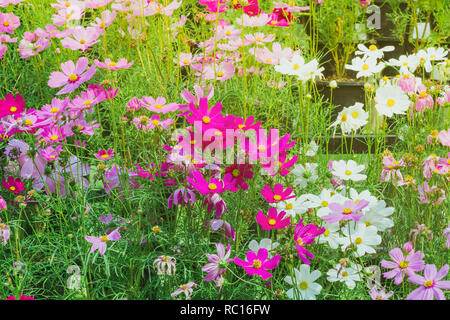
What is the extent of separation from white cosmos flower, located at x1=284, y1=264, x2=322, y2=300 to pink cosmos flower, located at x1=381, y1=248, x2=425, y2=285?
0.12 meters

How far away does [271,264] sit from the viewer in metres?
0.81

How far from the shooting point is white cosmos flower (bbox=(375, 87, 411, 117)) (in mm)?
1046

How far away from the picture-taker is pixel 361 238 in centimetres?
89

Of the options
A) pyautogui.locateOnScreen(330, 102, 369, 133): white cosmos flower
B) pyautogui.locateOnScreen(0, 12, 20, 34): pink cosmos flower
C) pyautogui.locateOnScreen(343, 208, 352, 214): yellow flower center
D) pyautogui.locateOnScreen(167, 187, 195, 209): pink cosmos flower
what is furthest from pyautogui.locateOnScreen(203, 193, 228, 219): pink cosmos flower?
pyautogui.locateOnScreen(0, 12, 20, 34): pink cosmos flower

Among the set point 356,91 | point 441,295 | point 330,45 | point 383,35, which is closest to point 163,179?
point 441,295

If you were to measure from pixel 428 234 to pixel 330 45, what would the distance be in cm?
151

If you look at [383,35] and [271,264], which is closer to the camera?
[271,264]

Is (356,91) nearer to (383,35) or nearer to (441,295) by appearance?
(383,35)

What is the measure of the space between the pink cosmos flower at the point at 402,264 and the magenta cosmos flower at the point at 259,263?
0.19 m

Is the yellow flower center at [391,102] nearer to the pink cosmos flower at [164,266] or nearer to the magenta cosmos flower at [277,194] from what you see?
the magenta cosmos flower at [277,194]

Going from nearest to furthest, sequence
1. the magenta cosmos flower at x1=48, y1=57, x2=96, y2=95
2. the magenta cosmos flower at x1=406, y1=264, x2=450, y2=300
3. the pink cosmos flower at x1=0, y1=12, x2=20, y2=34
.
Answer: the magenta cosmos flower at x1=406, y1=264, x2=450, y2=300
the magenta cosmos flower at x1=48, y1=57, x2=96, y2=95
the pink cosmos flower at x1=0, y1=12, x2=20, y2=34

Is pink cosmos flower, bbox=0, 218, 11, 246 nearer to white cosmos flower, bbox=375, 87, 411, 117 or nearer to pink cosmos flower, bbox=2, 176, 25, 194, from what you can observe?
pink cosmos flower, bbox=2, 176, 25, 194

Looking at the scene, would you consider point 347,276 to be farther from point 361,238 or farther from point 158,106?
point 158,106

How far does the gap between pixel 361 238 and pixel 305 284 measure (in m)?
0.13
